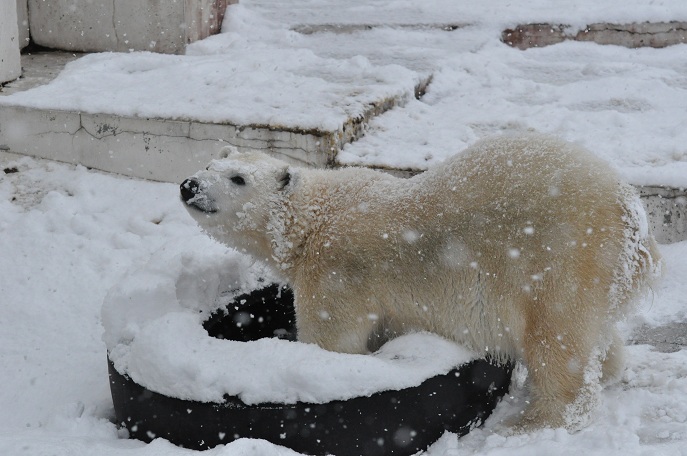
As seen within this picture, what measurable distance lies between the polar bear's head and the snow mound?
0.34 metres

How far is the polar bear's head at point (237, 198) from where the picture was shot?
3396 millimetres

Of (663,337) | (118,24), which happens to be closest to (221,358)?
(663,337)

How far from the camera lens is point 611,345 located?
11.4 feet

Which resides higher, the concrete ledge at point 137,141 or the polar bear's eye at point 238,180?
the polar bear's eye at point 238,180

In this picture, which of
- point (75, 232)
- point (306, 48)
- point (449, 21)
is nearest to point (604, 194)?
point (75, 232)

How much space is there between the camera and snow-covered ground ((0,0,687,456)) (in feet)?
10.6

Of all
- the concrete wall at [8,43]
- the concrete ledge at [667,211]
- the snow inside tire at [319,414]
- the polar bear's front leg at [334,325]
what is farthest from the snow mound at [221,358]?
the concrete wall at [8,43]

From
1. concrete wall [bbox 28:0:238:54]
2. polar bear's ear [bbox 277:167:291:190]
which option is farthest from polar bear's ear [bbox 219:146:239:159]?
concrete wall [bbox 28:0:238:54]

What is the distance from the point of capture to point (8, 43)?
6496mm

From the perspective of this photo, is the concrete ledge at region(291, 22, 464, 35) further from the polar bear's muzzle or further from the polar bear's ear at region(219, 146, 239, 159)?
the polar bear's muzzle

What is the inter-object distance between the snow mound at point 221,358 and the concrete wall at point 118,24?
4180 mm

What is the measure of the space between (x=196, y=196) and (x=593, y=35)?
18.7ft

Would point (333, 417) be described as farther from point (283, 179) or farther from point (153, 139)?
point (153, 139)

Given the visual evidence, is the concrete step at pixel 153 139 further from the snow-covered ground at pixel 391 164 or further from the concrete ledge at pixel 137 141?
the snow-covered ground at pixel 391 164
